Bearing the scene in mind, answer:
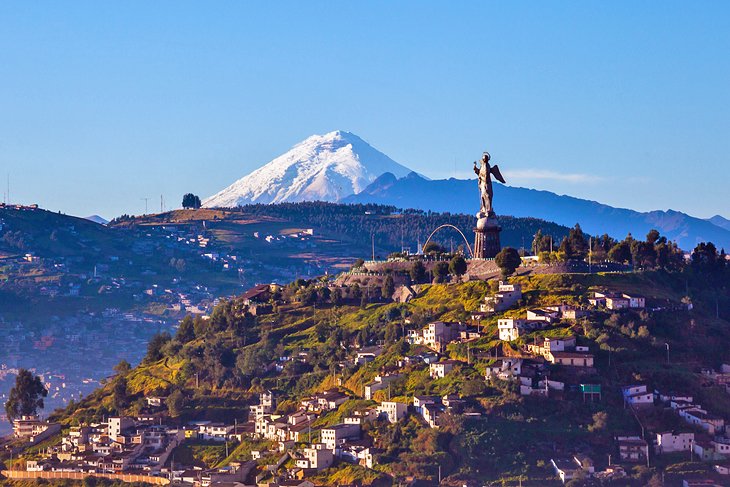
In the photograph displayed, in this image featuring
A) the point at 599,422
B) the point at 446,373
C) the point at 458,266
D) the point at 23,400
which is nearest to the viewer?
the point at 599,422

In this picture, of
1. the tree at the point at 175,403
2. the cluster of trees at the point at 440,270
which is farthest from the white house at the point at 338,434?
the cluster of trees at the point at 440,270

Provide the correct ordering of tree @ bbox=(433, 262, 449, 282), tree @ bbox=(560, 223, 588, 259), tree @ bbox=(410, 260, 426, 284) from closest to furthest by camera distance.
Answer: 1. tree @ bbox=(560, 223, 588, 259)
2. tree @ bbox=(433, 262, 449, 282)
3. tree @ bbox=(410, 260, 426, 284)

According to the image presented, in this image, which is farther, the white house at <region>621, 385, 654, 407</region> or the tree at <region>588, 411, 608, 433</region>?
the white house at <region>621, 385, 654, 407</region>

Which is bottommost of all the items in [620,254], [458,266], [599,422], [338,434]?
[338,434]

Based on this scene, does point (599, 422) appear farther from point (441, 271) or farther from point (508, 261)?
point (441, 271)

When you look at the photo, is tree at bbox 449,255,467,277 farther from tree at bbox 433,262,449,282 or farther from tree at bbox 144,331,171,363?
tree at bbox 144,331,171,363

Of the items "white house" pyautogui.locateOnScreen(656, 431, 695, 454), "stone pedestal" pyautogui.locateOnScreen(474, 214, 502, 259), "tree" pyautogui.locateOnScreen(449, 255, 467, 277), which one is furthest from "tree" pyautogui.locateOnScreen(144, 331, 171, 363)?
"white house" pyautogui.locateOnScreen(656, 431, 695, 454)

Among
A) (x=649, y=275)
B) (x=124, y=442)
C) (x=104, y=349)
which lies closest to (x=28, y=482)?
(x=124, y=442)

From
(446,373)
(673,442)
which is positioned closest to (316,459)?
(446,373)
